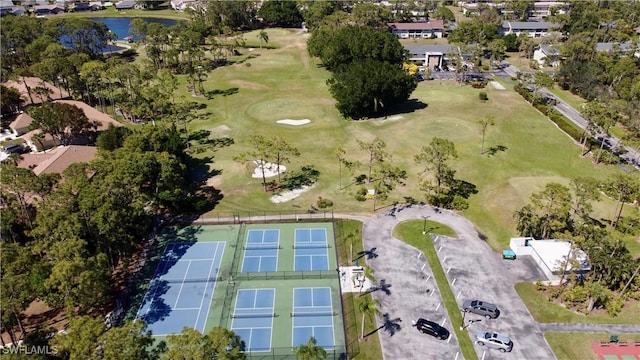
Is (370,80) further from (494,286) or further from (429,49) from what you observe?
(494,286)

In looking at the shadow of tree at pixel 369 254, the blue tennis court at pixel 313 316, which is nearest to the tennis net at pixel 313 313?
the blue tennis court at pixel 313 316

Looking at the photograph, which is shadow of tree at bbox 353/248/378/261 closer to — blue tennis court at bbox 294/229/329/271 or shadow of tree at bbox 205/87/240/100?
blue tennis court at bbox 294/229/329/271

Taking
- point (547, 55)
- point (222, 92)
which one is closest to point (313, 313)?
point (222, 92)

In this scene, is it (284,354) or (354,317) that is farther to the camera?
(354,317)

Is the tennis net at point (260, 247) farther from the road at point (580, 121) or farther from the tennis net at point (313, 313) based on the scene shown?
the road at point (580, 121)

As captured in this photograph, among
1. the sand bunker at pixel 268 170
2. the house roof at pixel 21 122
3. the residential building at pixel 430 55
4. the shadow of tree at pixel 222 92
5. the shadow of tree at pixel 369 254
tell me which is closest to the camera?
the shadow of tree at pixel 369 254
